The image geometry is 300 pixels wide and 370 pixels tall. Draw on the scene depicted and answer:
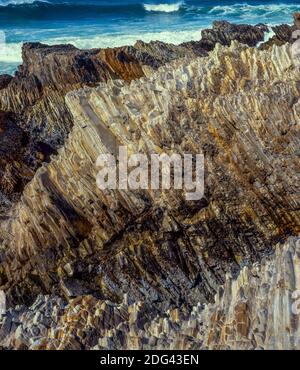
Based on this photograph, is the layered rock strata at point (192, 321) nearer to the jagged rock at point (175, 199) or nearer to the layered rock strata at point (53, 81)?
the jagged rock at point (175, 199)

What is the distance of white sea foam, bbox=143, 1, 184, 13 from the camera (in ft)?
211

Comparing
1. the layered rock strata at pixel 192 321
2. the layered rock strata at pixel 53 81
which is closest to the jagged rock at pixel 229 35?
the layered rock strata at pixel 53 81

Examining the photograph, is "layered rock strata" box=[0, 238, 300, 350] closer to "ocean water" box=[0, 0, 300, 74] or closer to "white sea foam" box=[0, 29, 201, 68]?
"white sea foam" box=[0, 29, 201, 68]

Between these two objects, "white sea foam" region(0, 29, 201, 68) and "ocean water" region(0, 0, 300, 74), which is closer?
"white sea foam" region(0, 29, 201, 68)

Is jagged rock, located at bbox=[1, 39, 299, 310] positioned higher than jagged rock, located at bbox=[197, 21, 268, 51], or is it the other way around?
jagged rock, located at bbox=[197, 21, 268, 51]

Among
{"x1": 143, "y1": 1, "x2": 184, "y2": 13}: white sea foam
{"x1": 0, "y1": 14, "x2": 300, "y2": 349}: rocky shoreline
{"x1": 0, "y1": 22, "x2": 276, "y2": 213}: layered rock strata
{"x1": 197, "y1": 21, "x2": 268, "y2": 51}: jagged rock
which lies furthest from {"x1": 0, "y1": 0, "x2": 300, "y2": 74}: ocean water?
{"x1": 0, "y1": 14, "x2": 300, "y2": 349}: rocky shoreline

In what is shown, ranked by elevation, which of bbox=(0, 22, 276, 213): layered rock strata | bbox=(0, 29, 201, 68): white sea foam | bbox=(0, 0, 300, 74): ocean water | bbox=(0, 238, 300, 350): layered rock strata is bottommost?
bbox=(0, 238, 300, 350): layered rock strata

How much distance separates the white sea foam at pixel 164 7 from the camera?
64.2 meters

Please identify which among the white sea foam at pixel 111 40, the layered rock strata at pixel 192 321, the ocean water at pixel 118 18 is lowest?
the layered rock strata at pixel 192 321

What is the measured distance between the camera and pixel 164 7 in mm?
65125

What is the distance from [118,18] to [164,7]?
734 centimetres

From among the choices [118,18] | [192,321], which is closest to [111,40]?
[118,18]

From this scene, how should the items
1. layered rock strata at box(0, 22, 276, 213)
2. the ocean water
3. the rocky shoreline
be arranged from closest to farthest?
the rocky shoreline < layered rock strata at box(0, 22, 276, 213) < the ocean water
